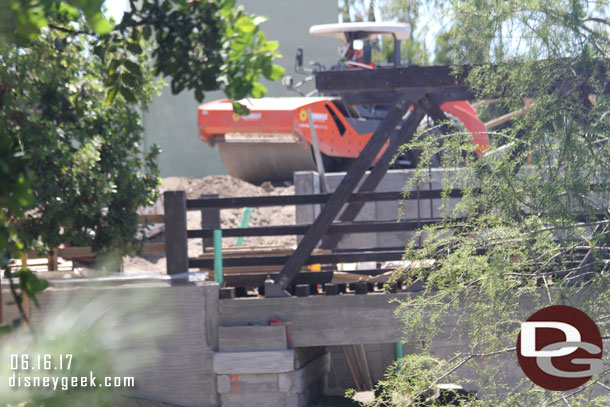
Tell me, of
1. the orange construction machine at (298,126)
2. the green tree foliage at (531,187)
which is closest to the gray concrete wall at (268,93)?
the orange construction machine at (298,126)

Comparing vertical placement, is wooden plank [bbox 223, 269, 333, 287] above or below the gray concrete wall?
below

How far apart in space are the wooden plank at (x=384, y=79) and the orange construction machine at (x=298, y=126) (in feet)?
Result: 21.1

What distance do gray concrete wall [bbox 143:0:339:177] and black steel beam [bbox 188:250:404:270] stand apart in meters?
17.6

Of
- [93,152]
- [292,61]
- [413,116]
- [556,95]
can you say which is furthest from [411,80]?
[292,61]

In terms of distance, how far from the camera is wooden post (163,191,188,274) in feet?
24.9

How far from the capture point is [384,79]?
24.1 ft

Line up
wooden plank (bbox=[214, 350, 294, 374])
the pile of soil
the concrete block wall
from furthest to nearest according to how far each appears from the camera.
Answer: the pile of soil → the concrete block wall → wooden plank (bbox=[214, 350, 294, 374])

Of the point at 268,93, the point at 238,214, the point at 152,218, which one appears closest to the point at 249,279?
the point at 152,218

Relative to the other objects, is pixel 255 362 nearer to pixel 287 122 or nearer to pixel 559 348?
pixel 559 348

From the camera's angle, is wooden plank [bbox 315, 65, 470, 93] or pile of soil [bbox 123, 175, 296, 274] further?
pile of soil [bbox 123, 175, 296, 274]

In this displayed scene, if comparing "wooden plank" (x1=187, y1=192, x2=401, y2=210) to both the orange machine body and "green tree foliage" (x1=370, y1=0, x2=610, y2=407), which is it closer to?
"green tree foliage" (x1=370, y1=0, x2=610, y2=407)

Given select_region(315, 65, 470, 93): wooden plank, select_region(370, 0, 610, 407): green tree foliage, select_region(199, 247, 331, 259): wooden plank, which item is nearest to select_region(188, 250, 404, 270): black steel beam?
select_region(199, 247, 331, 259): wooden plank

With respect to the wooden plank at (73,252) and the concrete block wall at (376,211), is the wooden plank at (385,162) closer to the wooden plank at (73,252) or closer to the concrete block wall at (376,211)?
the concrete block wall at (376,211)

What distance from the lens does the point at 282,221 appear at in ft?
59.8
